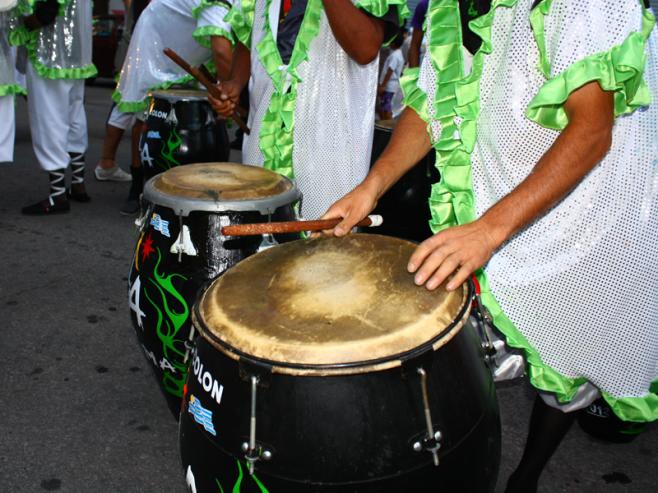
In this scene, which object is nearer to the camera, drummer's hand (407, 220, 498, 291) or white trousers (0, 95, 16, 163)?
drummer's hand (407, 220, 498, 291)

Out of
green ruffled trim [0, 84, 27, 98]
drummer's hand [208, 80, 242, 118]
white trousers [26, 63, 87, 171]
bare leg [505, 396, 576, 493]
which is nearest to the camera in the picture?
Answer: bare leg [505, 396, 576, 493]

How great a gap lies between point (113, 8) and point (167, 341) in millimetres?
15337

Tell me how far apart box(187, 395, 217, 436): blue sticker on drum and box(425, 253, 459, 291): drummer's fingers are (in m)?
0.47

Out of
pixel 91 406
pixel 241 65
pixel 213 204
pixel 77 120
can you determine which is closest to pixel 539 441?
pixel 213 204

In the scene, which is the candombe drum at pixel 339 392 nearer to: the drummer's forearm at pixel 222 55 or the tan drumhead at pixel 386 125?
the tan drumhead at pixel 386 125

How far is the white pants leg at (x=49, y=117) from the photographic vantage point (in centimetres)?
432

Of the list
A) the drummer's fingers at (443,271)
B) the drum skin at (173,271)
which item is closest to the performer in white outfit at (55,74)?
the drum skin at (173,271)

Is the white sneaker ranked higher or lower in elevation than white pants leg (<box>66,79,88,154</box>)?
lower

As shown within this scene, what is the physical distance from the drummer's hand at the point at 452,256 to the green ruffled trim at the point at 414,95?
54cm

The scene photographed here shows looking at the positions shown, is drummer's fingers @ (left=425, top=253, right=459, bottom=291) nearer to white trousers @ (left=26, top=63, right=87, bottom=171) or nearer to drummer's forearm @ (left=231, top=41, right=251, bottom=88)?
drummer's forearm @ (left=231, top=41, right=251, bottom=88)

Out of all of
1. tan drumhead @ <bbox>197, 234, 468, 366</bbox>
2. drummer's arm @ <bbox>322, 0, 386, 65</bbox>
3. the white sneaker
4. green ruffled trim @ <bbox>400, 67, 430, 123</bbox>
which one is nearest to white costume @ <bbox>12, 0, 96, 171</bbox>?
the white sneaker

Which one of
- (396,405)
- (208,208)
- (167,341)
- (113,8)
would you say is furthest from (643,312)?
(113,8)

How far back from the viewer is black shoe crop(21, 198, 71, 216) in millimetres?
4508

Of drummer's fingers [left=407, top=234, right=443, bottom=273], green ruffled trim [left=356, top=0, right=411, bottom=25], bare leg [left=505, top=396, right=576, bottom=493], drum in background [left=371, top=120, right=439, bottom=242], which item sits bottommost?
bare leg [left=505, top=396, right=576, bottom=493]
